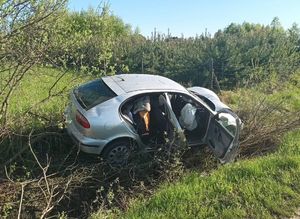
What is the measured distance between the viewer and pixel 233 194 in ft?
18.9

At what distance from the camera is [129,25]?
3034 cm

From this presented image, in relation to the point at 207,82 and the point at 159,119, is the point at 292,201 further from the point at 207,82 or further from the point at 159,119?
the point at 207,82

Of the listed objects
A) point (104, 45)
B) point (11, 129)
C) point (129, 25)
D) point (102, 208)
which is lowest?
point (102, 208)

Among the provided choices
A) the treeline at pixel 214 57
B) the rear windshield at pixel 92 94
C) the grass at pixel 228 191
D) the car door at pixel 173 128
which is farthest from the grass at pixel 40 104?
the treeline at pixel 214 57

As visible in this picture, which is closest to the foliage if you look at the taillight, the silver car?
the silver car

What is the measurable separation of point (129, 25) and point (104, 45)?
23660mm

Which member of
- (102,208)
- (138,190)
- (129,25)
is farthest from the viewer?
A: (129,25)

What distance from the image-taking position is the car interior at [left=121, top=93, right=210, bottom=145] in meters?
7.03

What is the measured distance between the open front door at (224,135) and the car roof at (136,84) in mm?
959

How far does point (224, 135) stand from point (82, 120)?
8.04 feet

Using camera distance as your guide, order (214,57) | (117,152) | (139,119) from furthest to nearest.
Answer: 1. (214,57)
2. (139,119)
3. (117,152)

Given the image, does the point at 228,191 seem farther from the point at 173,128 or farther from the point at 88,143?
the point at 88,143

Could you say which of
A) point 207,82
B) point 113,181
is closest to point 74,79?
point 113,181

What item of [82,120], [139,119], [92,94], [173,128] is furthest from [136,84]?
[82,120]
